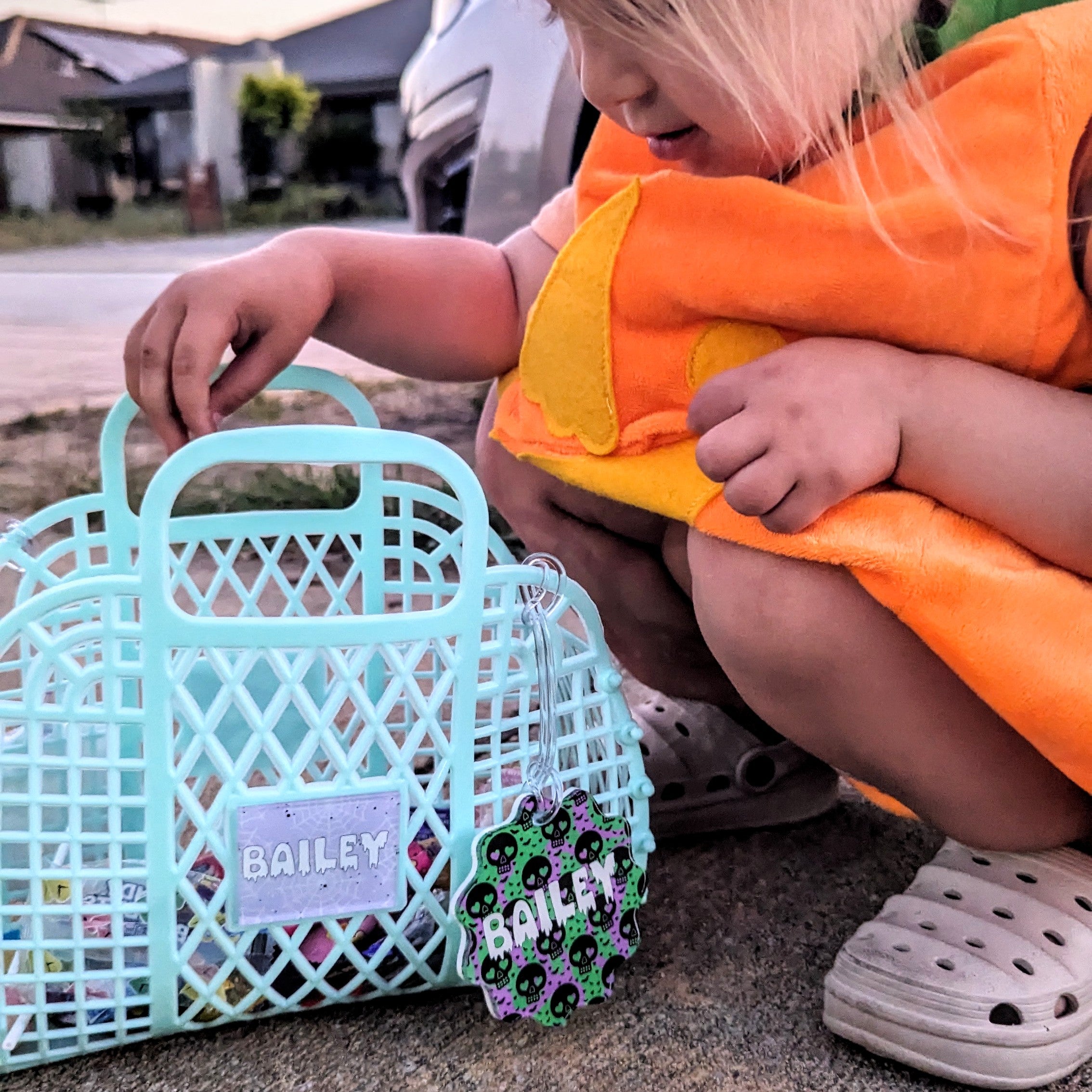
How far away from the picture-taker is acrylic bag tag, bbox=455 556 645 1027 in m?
0.50

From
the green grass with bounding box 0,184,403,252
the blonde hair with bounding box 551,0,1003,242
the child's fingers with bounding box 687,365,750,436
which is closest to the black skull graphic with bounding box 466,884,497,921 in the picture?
the child's fingers with bounding box 687,365,750,436

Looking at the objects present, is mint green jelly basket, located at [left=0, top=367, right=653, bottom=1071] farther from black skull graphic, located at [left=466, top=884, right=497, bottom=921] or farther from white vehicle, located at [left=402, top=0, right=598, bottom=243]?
white vehicle, located at [left=402, top=0, right=598, bottom=243]

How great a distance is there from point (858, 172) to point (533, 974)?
0.43 meters

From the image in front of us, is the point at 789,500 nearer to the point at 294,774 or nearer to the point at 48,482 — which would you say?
the point at 294,774

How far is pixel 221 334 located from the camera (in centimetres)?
57

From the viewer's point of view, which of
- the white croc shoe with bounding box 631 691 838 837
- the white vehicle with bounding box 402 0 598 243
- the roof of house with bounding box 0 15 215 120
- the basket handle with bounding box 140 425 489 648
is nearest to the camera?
the basket handle with bounding box 140 425 489 648

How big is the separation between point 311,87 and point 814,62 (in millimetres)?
1047

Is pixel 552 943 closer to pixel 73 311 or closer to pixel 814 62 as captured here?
pixel 814 62

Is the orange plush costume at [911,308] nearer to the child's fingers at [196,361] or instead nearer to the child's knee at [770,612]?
the child's knee at [770,612]

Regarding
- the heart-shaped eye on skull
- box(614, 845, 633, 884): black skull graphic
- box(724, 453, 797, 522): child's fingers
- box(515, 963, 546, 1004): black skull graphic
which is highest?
box(724, 453, 797, 522): child's fingers

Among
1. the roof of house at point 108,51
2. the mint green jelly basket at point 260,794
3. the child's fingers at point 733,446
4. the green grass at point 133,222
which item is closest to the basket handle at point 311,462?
the mint green jelly basket at point 260,794

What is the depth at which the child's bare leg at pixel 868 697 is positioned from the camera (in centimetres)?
51

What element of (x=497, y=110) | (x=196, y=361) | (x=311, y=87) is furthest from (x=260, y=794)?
(x=311, y=87)

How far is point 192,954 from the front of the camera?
0.53m
